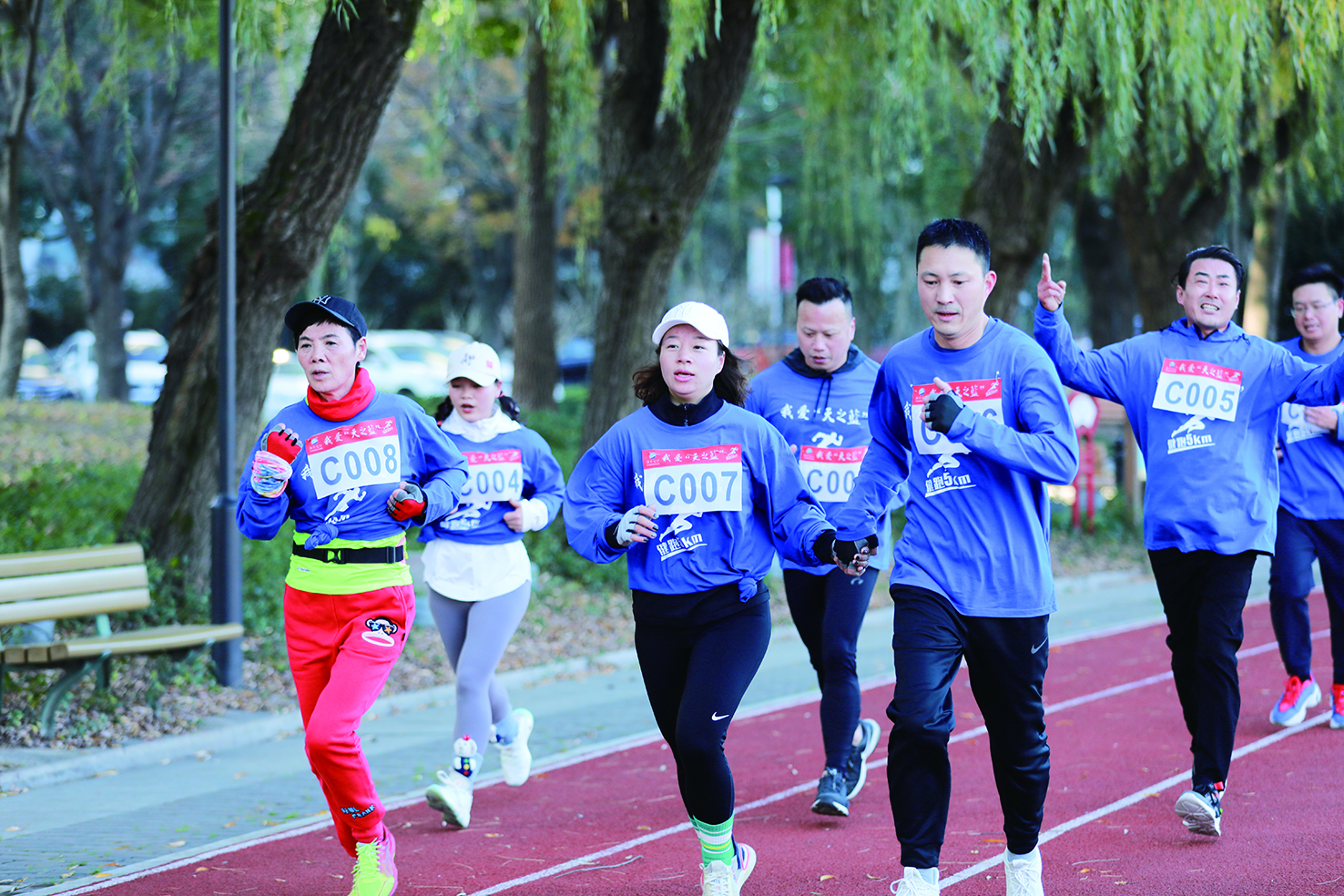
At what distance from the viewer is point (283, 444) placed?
493 centimetres

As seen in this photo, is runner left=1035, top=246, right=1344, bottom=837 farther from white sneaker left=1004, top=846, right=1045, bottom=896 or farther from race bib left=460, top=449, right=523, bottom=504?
race bib left=460, top=449, right=523, bottom=504

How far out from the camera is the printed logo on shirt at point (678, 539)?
4.77m

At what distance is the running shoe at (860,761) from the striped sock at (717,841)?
5.26 feet

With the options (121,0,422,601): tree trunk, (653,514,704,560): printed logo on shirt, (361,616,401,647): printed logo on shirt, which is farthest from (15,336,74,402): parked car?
(653,514,704,560): printed logo on shirt

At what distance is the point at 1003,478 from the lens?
447 centimetres

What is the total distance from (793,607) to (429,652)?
468cm

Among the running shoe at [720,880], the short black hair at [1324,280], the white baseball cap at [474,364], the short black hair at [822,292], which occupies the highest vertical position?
the short black hair at [1324,280]

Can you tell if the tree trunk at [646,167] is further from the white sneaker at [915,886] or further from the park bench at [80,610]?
the white sneaker at [915,886]

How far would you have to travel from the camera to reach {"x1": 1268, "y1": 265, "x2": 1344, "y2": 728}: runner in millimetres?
7227

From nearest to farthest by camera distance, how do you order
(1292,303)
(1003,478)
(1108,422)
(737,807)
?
(1003,478) < (737,807) < (1292,303) < (1108,422)

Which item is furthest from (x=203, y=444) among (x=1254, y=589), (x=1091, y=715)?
(x=1254, y=589)

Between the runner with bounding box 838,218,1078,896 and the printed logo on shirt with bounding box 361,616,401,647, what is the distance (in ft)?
5.45

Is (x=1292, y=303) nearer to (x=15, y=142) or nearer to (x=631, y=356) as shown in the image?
(x=631, y=356)

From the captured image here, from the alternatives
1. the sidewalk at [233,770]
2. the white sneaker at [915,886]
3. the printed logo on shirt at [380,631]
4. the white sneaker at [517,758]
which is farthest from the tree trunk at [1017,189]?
the white sneaker at [915,886]
